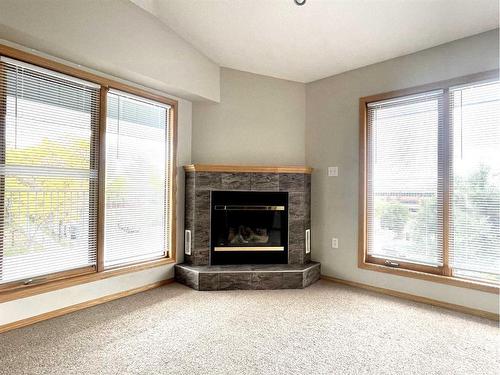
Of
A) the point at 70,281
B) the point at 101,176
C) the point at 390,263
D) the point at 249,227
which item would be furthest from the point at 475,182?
the point at 70,281

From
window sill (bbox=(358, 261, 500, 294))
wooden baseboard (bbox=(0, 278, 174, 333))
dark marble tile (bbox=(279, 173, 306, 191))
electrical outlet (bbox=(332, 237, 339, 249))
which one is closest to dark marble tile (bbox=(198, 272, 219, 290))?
wooden baseboard (bbox=(0, 278, 174, 333))

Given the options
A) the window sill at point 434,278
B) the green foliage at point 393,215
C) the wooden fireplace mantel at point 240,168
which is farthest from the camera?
the wooden fireplace mantel at point 240,168

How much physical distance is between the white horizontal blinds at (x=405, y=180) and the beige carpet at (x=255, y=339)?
624 millimetres

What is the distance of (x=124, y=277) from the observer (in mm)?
3176

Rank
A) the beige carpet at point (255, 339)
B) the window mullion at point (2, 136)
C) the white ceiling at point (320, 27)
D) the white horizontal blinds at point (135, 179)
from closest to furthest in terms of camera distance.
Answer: the beige carpet at point (255, 339) → the window mullion at point (2, 136) → the white ceiling at point (320, 27) → the white horizontal blinds at point (135, 179)

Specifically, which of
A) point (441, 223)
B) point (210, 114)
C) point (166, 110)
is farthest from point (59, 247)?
point (441, 223)

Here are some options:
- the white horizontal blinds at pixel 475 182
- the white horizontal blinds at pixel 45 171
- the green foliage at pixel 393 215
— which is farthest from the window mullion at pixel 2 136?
the white horizontal blinds at pixel 475 182

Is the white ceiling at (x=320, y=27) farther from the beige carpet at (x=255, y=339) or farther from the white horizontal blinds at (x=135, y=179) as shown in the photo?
the beige carpet at (x=255, y=339)

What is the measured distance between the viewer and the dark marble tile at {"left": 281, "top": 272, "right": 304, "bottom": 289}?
11.2 feet

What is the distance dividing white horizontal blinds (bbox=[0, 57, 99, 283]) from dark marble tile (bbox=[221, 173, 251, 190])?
1422 millimetres

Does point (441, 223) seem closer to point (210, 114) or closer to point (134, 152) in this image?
point (210, 114)

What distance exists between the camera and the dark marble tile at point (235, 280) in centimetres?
336

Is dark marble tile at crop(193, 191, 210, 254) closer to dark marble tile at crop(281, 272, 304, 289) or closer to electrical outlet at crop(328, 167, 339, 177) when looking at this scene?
dark marble tile at crop(281, 272, 304, 289)

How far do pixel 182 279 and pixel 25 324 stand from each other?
5.06 ft
